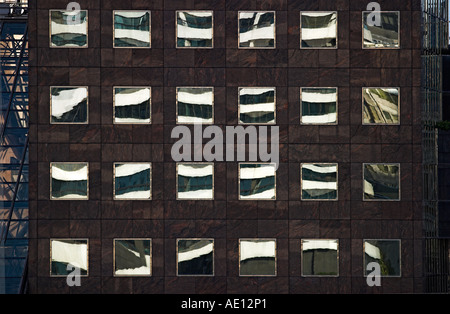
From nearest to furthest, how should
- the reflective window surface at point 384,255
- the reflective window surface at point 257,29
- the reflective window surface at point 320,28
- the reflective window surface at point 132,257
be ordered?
the reflective window surface at point 132,257 < the reflective window surface at point 384,255 < the reflective window surface at point 257,29 < the reflective window surface at point 320,28

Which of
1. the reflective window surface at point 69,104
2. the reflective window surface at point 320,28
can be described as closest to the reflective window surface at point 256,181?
the reflective window surface at point 320,28

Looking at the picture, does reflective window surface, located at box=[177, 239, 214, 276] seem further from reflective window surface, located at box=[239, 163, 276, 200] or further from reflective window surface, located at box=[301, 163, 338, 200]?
reflective window surface, located at box=[301, 163, 338, 200]

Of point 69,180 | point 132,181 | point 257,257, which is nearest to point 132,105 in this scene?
point 132,181

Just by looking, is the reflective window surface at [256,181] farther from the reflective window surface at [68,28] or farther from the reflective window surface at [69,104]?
the reflective window surface at [68,28]

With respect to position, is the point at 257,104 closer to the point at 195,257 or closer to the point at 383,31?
the point at 383,31

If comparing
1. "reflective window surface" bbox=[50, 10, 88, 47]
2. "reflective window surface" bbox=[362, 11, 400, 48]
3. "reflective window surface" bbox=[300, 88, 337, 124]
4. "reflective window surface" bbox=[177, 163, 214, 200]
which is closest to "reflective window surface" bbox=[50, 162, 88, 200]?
"reflective window surface" bbox=[177, 163, 214, 200]

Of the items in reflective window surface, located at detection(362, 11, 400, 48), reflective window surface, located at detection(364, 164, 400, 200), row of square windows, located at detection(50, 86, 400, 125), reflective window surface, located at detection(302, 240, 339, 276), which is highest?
reflective window surface, located at detection(362, 11, 400, 48)
